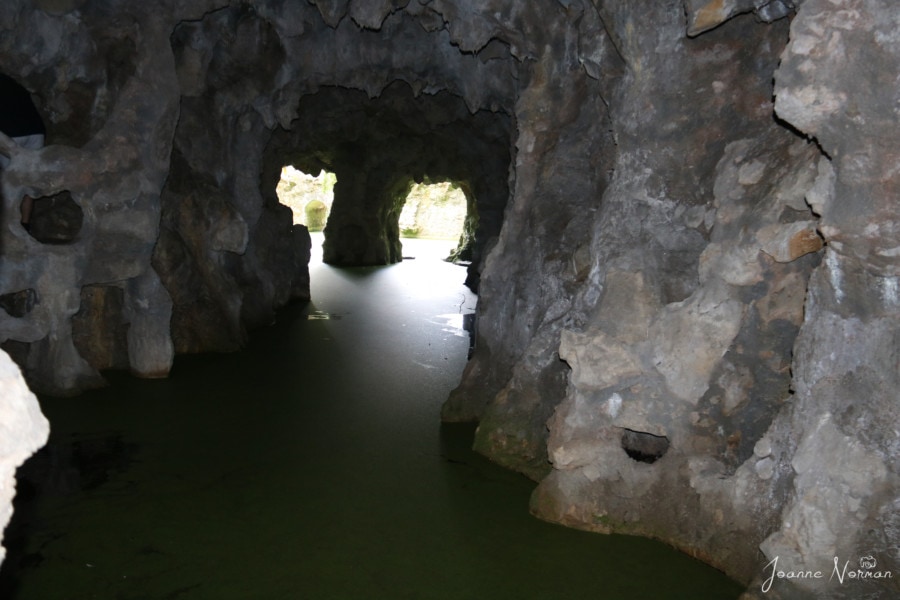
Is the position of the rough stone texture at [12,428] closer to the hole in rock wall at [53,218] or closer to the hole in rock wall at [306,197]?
the hole in rock wall at [53,218]

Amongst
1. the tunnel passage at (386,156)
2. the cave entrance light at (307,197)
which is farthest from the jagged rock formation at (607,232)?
the cave entrance light at (307,197)

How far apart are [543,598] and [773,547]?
1311 mm

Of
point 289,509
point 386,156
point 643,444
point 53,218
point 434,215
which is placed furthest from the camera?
point 434,215

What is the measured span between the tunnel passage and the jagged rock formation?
3.28 m

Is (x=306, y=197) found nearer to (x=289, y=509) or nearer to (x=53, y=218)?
(x=53, y=218)

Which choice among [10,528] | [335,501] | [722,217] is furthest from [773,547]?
[10,528]

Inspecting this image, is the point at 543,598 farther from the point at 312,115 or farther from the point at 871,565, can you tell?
the point at 312,115

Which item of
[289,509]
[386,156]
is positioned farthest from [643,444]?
[386,156]

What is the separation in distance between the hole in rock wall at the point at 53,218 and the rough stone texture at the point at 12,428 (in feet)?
25.6

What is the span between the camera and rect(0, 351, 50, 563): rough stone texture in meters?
1.56

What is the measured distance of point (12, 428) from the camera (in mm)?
1572

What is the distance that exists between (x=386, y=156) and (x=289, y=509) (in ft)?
52.7

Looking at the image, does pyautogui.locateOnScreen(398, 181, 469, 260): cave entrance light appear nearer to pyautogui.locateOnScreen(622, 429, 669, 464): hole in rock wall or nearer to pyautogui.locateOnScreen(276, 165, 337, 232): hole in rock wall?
pyautogui.locateOnScreen(276, 165, 337, 232): hole in rock wall

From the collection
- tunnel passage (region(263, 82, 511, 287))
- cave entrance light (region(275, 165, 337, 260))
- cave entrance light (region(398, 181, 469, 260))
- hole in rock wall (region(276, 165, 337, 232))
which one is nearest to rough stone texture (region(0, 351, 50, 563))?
tunnel passage (region(263, 82, 511, 287))
